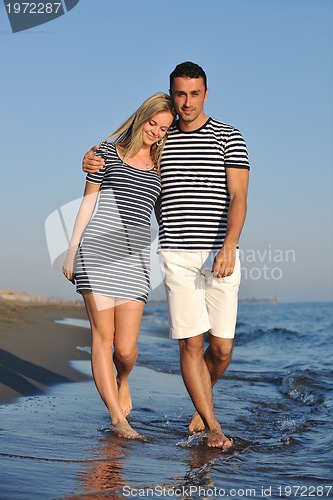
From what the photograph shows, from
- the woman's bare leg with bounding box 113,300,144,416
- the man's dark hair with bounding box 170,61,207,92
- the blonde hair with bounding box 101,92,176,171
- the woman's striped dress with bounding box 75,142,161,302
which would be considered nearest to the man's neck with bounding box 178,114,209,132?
the blonde hair with bounding box 101,92,176,171

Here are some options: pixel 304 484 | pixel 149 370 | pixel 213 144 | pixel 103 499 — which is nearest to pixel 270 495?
pixel 304 484

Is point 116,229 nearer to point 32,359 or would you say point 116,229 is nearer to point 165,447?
point 165,447

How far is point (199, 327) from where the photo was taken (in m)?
4.39

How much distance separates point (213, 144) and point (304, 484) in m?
2.05

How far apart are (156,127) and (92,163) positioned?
18.1 inches

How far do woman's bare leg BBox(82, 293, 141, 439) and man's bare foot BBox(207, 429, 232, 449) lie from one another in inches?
19.3

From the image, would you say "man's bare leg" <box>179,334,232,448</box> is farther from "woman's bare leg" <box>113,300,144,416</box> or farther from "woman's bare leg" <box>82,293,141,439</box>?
"woman's bare leg" <box>82,293,141,439</box>

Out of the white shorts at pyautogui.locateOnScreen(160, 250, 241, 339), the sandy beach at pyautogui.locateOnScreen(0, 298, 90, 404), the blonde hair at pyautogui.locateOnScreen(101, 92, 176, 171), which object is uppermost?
the blonde hair at pyautogui.locateOnScreen(101, 92, 176, 171)

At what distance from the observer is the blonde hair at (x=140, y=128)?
4.39 metres

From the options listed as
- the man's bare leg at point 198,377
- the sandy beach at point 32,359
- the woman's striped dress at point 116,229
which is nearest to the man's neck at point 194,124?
the woman's striped dress at point 116,229

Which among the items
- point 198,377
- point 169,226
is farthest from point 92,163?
point 198,377

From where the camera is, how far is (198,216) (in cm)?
435

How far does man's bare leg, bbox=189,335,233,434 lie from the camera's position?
4590 mm

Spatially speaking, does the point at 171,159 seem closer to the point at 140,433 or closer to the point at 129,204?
the point at 129,204
